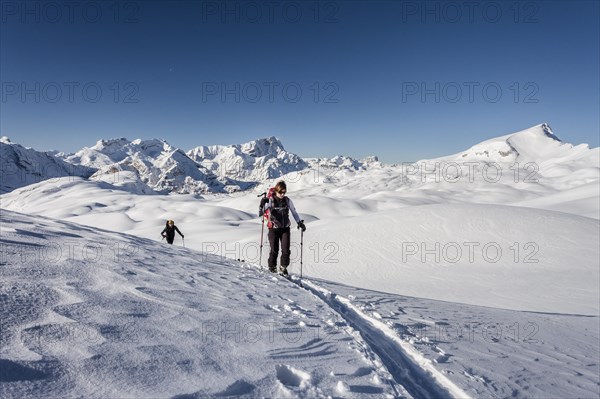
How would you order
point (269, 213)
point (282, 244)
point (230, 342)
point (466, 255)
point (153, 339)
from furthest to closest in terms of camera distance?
point (466, 255) < point (282, 244) < point (269, 213) < point (230, 342) < point (153, 339)

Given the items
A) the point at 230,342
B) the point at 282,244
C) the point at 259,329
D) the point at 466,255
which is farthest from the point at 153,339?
the point at 466,255

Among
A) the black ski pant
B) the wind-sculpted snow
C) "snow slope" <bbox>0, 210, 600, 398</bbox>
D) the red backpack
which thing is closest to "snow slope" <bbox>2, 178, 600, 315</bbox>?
the black ski pant

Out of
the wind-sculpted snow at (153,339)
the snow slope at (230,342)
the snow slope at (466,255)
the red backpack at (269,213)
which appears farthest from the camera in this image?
the snow slope at (466,255)

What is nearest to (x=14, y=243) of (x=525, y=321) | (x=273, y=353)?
(x=273, y=353)

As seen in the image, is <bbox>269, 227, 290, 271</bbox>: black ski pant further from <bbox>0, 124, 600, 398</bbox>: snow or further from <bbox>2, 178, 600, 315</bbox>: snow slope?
<bbox>2, 178, 600, 315</bbox>: snow slope

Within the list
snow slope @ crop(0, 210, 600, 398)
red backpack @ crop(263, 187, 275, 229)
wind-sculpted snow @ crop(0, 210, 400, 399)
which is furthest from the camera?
red backpack @ crop(263, 187, 275, 229)

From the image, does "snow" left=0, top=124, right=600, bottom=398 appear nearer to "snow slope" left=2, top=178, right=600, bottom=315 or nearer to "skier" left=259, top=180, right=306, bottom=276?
"snow slope" left=2, top=178, right=600, bottom=315

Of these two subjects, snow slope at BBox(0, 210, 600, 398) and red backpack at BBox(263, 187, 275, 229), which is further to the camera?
red backpack at BBox(263, 187, 275, 229)

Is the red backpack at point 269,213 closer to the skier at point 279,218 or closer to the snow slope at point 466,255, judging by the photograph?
the skier at point 279,218

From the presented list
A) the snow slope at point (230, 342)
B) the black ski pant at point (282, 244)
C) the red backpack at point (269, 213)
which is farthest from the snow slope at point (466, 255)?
the red backpack at point (269, 213)

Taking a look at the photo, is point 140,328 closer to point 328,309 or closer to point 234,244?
point 328,309

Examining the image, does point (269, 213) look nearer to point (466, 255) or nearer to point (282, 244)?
point (282, 244)

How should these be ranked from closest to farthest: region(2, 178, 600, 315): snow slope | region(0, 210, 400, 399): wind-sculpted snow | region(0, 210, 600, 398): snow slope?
region(0, 210, 400, 399): wind-sculpted snow
region(0, 210, 600, 398): snow slope
region(2, 178, 600, 315): snow slope

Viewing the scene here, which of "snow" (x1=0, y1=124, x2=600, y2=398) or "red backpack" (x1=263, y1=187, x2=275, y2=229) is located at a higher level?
"red backpack" (x1=263, y1=187, x2=275, y2=229)
